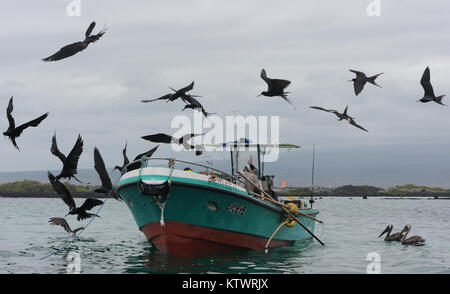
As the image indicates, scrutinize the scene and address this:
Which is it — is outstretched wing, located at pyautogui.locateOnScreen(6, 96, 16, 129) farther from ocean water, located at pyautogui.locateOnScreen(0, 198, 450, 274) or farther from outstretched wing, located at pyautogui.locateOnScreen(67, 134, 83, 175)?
ocean water, located at pyautogui.locateOnScreen(0, 198, 450, 274)

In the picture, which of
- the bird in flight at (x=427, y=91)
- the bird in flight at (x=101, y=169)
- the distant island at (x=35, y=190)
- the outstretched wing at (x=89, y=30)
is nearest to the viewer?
the outstretched wing at (x=89, y=30)

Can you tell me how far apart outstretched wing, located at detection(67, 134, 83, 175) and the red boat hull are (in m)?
2.57

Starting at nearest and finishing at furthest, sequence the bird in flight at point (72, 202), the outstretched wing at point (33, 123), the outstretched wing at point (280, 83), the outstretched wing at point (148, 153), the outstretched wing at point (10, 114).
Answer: the outstretched wing at point (280, 83)
the outstretched wing at point (33, 123)
the outstretched wing at point (10, 114)
the bird in flight at point (72, 202)
the outstretched wing at point (148, 153)

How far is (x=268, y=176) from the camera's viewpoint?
1938 centimetres

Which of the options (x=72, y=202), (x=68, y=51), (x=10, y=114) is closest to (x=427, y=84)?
(x=68, y=51)

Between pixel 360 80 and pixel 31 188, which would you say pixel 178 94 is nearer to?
pixel 360 80

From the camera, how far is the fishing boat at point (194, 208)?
51.3 ft

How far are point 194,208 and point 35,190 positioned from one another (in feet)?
347

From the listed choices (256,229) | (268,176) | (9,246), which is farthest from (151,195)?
(9,246)

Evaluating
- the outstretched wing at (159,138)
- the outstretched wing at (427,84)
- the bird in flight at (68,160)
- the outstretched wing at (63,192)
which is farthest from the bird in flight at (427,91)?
the outstretched wing at (63,192)

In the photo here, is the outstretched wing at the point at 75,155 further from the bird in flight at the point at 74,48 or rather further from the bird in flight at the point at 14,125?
the bird in flight at the point at 74,48

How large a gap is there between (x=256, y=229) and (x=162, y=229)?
289 cm

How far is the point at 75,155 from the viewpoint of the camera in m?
16.8
